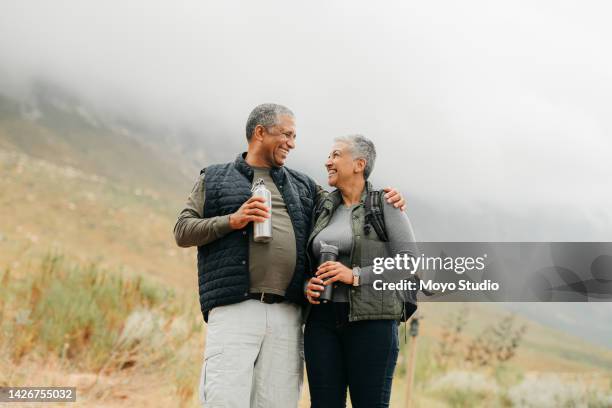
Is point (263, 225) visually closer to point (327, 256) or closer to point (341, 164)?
point (327, 256)

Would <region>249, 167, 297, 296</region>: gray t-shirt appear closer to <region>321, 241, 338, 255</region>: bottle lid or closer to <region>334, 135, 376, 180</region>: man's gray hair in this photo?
<region>321, 241, 338, 255</region>: bottle lid

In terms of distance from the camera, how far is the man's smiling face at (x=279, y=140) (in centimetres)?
322

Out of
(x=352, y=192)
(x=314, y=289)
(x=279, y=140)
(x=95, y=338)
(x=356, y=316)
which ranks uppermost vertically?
(x=279, y=140)

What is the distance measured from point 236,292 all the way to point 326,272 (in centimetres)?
44

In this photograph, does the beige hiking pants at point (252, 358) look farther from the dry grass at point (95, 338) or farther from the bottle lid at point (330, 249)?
the dry grass at point (95, 338)

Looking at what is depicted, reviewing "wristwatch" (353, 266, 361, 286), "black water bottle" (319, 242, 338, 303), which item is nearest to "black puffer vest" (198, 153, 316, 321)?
"black water bottle" (319, 242, 338, 303)

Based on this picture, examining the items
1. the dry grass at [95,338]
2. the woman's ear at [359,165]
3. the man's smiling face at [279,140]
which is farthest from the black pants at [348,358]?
the dry grass at [95,338]

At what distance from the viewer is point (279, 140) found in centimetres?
322

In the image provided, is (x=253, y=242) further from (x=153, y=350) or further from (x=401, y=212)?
(x=153, y=350)

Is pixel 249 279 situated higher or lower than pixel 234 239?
lower

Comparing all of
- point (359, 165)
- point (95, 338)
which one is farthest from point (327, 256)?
point (95, 338)

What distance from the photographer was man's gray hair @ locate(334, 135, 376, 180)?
10.2ft

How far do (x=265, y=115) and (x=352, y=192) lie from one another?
1.88ft

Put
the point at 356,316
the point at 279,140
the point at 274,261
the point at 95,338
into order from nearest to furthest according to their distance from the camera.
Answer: the point at 356,316
the point at 274,261
the point at 279,140
the point at 95,338
